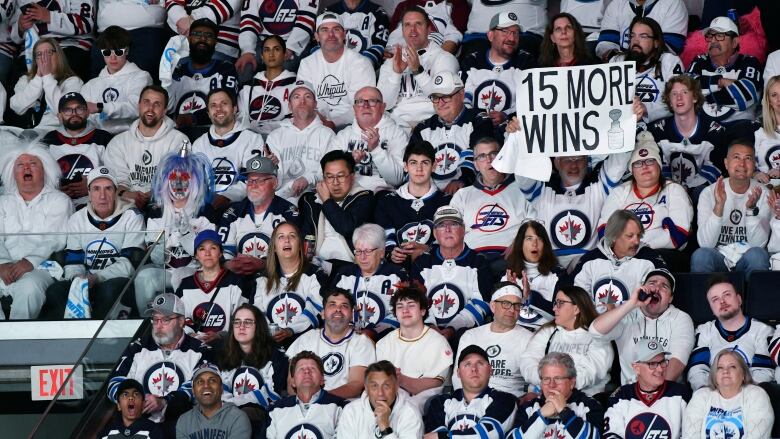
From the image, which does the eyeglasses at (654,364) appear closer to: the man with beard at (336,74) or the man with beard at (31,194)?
the man with beard at (336,74)

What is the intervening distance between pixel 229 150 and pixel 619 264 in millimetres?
2712

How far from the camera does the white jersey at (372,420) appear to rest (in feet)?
25.9

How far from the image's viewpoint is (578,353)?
8141mm

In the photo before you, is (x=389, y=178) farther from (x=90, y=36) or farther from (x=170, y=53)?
(x=90, y=36)

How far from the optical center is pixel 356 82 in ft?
34.2

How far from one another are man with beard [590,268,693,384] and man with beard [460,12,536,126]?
82.8 inches

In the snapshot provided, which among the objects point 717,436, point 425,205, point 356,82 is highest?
point 356,82

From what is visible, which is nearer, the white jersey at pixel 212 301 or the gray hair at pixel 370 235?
the gray hair at pixel 370 235

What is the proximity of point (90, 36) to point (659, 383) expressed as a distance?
5.21m

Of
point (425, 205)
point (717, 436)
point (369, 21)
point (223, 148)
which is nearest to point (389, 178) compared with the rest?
point (425, 205)

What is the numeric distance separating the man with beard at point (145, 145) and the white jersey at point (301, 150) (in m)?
0.60

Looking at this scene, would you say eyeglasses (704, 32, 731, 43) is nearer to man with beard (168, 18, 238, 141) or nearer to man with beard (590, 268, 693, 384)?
man with beard (590, 268, 693, 384)

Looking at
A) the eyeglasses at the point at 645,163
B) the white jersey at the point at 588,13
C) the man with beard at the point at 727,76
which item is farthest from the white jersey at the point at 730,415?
the white jersey at the point at 588,13

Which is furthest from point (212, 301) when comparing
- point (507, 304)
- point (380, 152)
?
point (507, 304)
